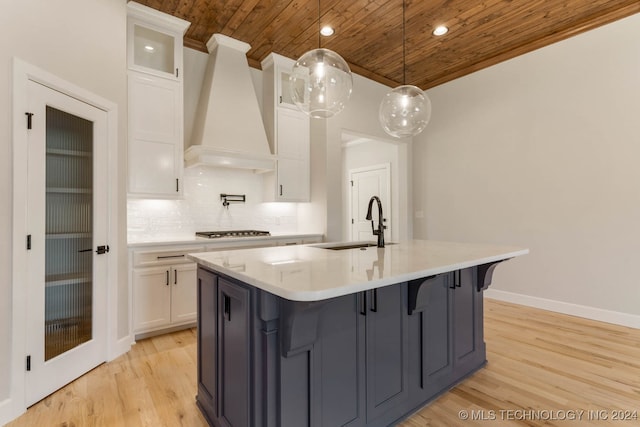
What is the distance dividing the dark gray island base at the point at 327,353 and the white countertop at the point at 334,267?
0.11 m

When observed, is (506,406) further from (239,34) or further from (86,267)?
(239,34)

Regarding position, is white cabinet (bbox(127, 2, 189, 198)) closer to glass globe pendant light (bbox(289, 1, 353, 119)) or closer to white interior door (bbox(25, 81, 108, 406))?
white interior door (bbox(25, 81, 108, 406))

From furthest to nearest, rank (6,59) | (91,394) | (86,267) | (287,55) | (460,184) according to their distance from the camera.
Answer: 1. (460,184)
2. (287,55)
3. (86,267)
4. (91,394)
5. (6,59)

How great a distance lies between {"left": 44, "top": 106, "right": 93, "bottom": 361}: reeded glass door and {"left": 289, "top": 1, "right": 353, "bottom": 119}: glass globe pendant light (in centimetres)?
172

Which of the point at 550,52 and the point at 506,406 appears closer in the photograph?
the point at 506,406

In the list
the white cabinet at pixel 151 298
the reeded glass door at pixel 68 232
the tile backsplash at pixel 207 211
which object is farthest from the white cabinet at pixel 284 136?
the reeded glass door at pixel 68 232

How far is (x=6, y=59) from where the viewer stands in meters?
1.93

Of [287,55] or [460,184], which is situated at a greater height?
[287,55]

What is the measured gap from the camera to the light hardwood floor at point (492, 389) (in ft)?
6.21

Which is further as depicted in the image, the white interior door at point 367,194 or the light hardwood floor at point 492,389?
the white interior door at point 367,194

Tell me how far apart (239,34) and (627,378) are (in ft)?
15.5

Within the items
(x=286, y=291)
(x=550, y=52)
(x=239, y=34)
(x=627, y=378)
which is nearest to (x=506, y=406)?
(x=627, y=378)

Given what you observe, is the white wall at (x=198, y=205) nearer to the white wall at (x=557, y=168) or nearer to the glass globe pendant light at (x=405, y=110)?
the glass globe pendant light at (x=405, y=110)

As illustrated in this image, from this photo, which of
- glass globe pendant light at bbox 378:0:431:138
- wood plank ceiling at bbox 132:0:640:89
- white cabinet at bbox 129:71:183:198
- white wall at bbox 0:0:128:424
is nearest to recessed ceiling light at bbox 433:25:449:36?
wood plank ceiling at bbox 132:0:640:89
